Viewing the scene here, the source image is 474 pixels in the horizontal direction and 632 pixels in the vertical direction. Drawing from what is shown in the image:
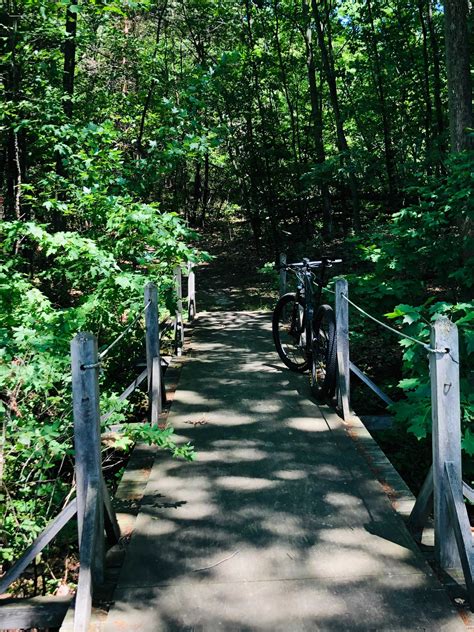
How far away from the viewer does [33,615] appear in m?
3.03

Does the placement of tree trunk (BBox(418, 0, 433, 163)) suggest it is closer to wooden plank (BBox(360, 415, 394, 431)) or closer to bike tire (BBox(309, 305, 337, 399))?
bike tire (BBox(309, 305, 337, 399))

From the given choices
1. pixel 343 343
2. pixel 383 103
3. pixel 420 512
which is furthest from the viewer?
pixel 383 103

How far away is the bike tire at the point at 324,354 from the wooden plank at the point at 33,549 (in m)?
3.29

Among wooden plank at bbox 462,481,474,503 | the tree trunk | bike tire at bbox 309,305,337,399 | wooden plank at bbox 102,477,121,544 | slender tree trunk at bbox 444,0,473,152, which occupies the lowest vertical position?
wooden plank at bbox 102,477,121,544

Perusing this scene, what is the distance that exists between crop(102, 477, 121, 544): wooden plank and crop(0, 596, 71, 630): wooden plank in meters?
0.51

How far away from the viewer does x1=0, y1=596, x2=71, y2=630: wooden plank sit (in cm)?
300

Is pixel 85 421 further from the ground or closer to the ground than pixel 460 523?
further from the ground

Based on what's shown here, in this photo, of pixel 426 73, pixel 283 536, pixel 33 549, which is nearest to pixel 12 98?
pixel 33 549

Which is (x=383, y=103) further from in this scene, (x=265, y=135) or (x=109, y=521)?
(x=109, y=521)

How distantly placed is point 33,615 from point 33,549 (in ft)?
1.20

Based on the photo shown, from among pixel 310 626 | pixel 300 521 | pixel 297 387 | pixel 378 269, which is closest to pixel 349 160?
pixel 378 269

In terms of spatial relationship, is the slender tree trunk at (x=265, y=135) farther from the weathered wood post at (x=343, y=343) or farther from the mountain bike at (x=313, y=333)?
the weathered wood post at (x=343, y=343)

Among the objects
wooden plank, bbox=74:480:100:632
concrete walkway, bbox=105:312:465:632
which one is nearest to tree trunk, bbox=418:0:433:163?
concrete walkway, bbox=105:312:465:632

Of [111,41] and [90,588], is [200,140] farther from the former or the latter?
[111,41]
